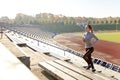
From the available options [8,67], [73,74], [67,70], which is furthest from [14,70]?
[67,70]

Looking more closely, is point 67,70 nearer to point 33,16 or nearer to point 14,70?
point 14,70

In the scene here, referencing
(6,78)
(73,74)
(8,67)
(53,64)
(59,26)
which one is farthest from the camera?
(59,26)

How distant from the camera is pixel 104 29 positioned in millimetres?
97188

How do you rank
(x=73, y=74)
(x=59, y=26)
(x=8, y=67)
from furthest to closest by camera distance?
(x=59, y=26)
(x=73, y=74)
(x=8, y=67)

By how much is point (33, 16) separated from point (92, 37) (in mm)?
169748

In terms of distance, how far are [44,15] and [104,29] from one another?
7530 centimetres

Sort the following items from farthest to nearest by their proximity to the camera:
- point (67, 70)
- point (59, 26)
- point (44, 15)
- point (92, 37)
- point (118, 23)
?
point (44, 15) < point (118, 23) < point (59, 26) < point (92, 37) < point (67, 70)

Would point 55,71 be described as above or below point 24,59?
below

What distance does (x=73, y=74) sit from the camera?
16.5 ft

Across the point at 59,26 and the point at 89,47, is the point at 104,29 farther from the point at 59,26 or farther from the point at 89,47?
the point at 89,47

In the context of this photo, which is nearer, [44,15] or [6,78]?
[6,78]

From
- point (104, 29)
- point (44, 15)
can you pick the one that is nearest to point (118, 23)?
point (104, 29)

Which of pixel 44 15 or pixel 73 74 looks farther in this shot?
pixel 44 15

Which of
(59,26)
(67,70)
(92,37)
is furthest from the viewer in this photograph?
(59,26)
